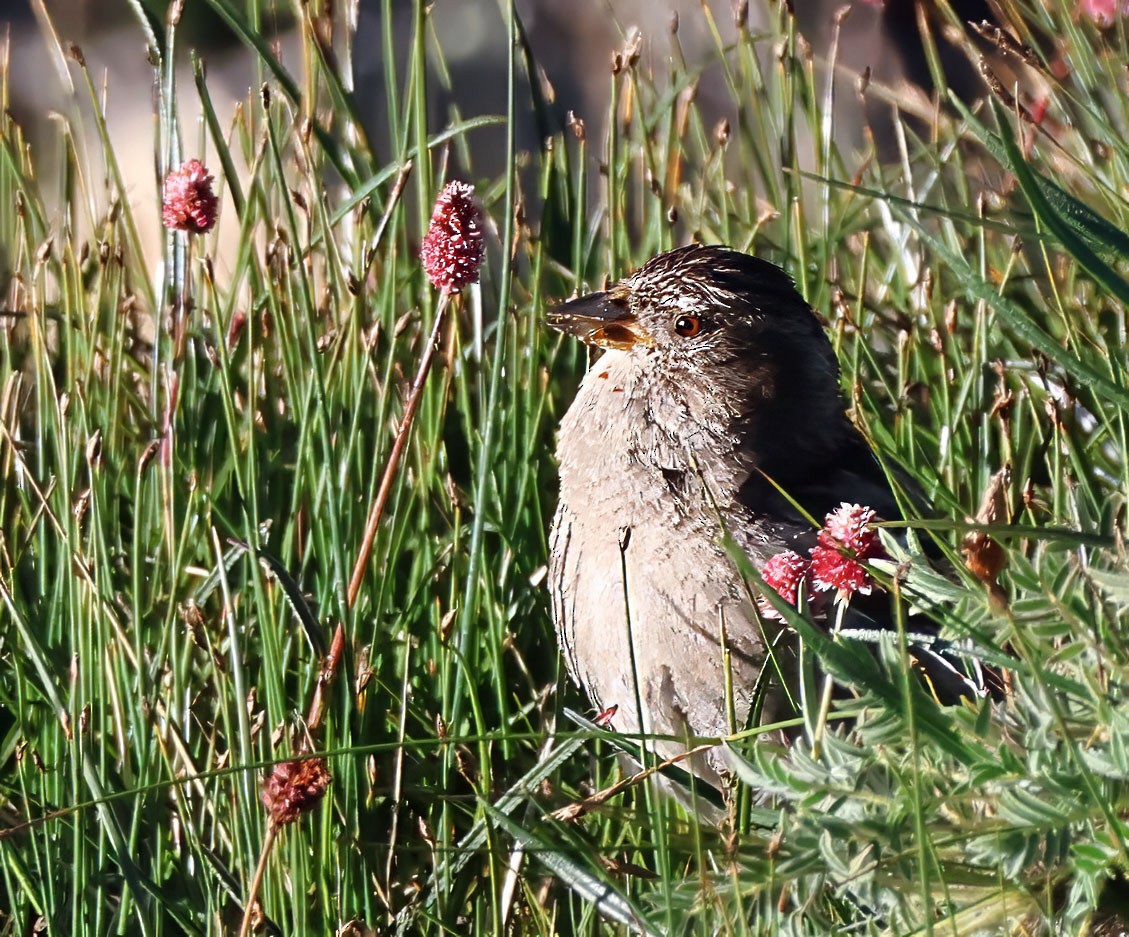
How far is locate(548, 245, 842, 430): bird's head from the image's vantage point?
10.5 feet

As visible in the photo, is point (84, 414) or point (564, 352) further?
point (564, 352)

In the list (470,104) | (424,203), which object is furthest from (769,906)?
(470,104)

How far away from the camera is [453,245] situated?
2.37 m

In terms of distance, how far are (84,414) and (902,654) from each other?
195 centimetres

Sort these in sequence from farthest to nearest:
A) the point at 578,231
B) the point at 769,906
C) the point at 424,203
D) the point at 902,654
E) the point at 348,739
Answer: the point at 578,231 < the point at 424,203 < the point at 348,739 < the point at 769,906 < the point at 902,654

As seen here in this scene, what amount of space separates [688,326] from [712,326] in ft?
0.16

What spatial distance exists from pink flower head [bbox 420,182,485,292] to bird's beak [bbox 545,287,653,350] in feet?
2.65

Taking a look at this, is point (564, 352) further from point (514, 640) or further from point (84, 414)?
point (84, 414)

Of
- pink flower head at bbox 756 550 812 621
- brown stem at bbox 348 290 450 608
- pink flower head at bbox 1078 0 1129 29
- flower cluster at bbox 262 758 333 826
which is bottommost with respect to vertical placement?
flower cluster at bbox 262 758 333 826

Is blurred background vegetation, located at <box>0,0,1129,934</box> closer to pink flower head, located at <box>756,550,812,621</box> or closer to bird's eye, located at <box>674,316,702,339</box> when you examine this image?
pink flower head, located at <box>756,550,812,621</box>

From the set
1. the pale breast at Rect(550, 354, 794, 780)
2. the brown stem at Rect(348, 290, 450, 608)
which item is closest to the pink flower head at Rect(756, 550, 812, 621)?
the pale breast at Rect(550, 354, 794, 780)

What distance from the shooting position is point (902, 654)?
161 centimetres

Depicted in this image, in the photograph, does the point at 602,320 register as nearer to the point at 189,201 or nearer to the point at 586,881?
the point at 189,201

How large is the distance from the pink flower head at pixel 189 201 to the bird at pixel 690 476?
875 mm
